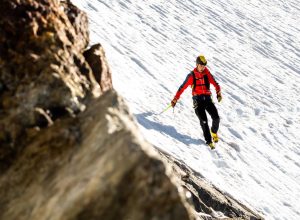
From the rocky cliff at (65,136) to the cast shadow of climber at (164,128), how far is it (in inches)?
224

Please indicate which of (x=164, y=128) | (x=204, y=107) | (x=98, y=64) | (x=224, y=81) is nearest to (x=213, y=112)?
(x=204, y=107)

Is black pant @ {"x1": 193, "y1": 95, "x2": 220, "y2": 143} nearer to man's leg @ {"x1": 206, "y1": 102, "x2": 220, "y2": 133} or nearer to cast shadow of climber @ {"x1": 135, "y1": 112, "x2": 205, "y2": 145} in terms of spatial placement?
man's leg @ {"x1": 206, "y1": 102, "x2": 220, "y2": 133}

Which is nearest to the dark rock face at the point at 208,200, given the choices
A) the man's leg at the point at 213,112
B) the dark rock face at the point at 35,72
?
the man's leg at the point at 213,112

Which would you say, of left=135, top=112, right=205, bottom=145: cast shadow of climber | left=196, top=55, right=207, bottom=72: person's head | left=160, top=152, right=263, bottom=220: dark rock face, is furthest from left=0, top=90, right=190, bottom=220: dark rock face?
left=135, top=112, right=205, bottom=145: cast shadow of climber

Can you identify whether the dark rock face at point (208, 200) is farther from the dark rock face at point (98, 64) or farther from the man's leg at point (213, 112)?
the dark rock face at point (98, 64)

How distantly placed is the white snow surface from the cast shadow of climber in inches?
1.5

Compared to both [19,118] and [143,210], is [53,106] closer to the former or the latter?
[19,118]

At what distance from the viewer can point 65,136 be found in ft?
16.4

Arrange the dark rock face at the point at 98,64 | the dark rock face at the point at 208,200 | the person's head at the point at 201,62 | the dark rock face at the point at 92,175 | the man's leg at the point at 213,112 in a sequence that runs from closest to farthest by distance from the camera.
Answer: the dark rock face at the point at 92,175, the dark rock face at the point at 98,64, the dark rock face at the point at 208,200, the person's head at the point at 201,62, the man's leg at the point at 213,112

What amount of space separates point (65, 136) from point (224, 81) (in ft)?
45.6

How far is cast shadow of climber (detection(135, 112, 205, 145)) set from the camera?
1232 centimetres

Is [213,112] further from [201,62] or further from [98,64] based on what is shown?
[98,64]

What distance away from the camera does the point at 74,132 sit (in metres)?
5.05

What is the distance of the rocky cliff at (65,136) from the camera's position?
4.24m
